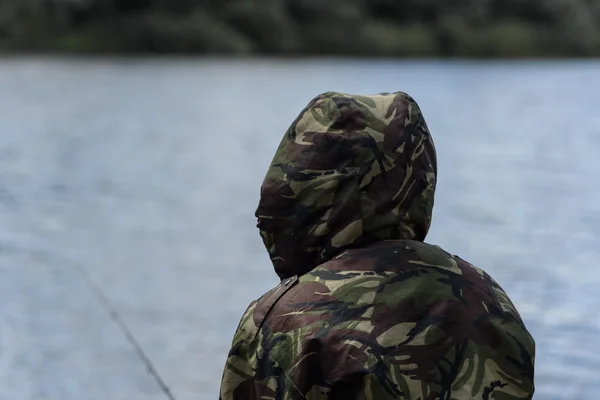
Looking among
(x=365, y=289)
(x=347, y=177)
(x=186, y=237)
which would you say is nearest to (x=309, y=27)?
(x=186, y=237)

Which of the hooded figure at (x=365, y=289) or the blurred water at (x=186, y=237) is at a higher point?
the hooded figure at (x=365, y=289)

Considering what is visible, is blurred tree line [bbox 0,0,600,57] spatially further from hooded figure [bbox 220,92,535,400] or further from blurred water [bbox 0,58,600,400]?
hooded figure [bbox 220,92,535,400]

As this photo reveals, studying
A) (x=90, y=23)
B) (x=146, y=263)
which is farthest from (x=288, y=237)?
(x=90, y=23)

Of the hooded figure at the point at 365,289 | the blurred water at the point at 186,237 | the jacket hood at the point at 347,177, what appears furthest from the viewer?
the blurred water at the point at 186,237

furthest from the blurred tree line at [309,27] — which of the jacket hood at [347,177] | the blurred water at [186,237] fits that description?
the jacket hood at [347,177]

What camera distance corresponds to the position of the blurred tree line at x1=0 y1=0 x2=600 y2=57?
6259 centimetres

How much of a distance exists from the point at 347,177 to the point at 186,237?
5.63m

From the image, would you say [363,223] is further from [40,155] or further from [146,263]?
[40,155]

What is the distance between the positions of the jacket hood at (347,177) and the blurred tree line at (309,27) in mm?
59211

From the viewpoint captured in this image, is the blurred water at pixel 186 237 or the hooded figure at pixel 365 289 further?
the blurred water at pixel 186 237

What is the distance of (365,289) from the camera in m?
1.52

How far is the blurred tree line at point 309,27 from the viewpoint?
62594 millimetres

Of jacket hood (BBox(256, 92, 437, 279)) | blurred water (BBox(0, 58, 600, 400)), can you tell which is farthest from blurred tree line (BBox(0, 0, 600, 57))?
jacket hood (BBox(256, 92, 437, 279))

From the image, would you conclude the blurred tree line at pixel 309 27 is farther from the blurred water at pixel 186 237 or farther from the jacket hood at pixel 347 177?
the jacket hood at pixel 347 177
